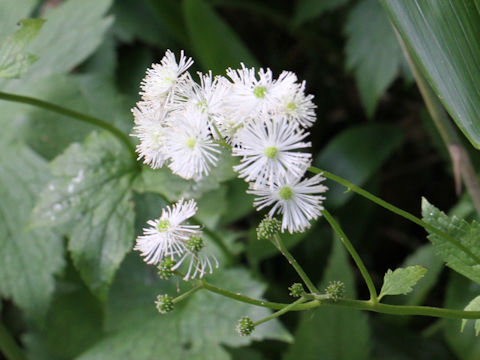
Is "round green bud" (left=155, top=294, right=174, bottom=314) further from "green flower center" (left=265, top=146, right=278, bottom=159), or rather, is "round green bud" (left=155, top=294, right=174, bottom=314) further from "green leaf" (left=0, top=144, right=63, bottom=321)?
"green leaf" (left=0, top=144, right=63, bottom=321)

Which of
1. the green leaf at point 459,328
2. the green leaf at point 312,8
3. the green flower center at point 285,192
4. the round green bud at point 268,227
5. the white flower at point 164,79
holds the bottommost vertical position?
the green leaf at point 459,328

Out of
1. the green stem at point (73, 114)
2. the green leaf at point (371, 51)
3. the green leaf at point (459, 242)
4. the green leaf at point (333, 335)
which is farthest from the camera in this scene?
the green leaf at point (371, 51)

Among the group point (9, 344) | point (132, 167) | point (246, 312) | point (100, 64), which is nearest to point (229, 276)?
point (246, 312)

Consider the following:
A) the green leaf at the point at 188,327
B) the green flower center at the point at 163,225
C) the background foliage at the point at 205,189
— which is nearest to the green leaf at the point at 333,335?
the background foliage at the point at 205,189

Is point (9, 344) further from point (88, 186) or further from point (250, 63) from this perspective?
point (250, 63)

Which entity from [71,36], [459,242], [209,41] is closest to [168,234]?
[459,242]

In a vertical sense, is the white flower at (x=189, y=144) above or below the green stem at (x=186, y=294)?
above

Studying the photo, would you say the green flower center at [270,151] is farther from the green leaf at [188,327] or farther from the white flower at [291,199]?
the green leaf at [188,327]
